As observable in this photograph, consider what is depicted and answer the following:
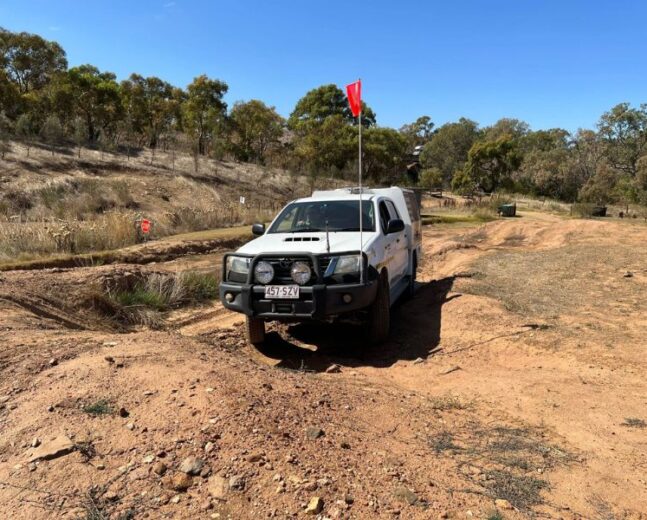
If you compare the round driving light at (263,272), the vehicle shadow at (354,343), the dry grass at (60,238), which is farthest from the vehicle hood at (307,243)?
the dry grass at (60,238)

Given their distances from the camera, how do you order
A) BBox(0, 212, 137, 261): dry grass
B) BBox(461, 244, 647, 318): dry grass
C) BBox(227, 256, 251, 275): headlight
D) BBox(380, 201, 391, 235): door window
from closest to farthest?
1. BBox(227, 256, 251, 275): headlight
2. BBox(380, 201, 391, 235): door window
3. BBox(461, 244, 647, 318): dry grass
4. BBox(0, 212, 137, 261): dry grass

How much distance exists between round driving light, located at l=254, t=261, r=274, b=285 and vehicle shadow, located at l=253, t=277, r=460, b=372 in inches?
38.2

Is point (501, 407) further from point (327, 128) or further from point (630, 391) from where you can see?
point (327, 128)

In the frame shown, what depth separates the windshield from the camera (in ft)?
21.4

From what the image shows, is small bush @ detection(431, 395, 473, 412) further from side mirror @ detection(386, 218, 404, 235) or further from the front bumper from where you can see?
side mirror @ detection(386, 218, 404, 235)

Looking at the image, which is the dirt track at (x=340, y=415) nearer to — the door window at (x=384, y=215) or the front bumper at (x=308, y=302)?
the front bumper at (x=308, y=302)

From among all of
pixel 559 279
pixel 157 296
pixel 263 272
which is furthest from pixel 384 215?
pixel 157 296

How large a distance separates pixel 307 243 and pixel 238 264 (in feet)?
2.65

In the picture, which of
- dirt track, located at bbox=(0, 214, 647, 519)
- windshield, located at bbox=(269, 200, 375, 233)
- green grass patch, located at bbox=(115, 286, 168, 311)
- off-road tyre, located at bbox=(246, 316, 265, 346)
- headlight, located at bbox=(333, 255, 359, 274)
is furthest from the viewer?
green grass patch, located at bbox=(115, 286, 168, 311)

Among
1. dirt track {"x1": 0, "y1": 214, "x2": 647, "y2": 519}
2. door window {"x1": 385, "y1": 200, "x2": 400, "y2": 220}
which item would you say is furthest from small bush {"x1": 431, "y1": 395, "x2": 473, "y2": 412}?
door window {"x1": 385, "y1": 200, "x2": 400, "y2": 220}

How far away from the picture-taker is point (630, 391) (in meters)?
4.49

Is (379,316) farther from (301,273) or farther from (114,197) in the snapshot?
(114,197)

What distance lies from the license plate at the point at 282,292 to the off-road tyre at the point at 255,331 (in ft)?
2.53

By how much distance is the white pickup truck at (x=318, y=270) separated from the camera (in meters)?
5.32
